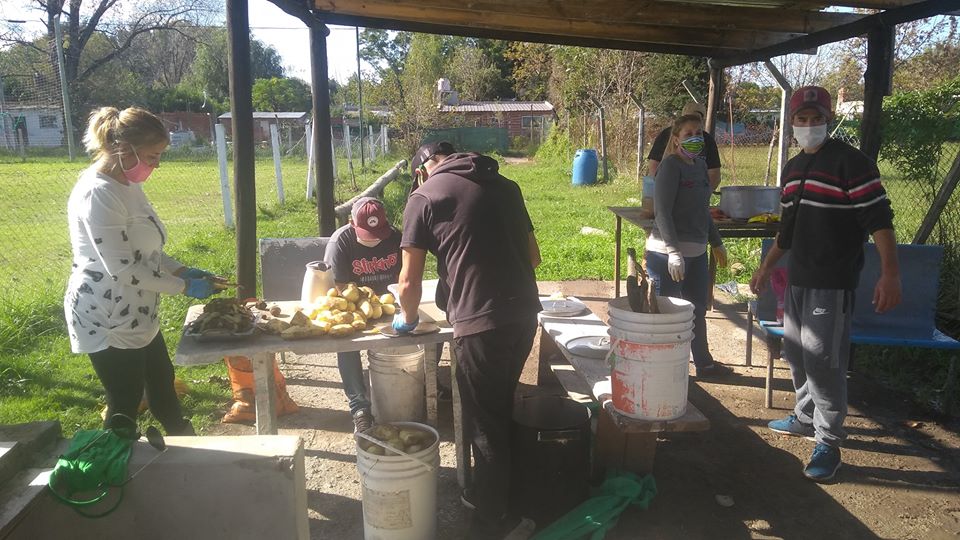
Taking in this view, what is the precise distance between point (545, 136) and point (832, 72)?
16.4m

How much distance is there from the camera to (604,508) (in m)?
3.21

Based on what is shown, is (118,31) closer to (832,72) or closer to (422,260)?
(832,72)

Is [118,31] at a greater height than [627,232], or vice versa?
[118,31]

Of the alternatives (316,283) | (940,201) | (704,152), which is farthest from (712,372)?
(316,283)

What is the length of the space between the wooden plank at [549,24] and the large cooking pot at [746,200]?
133 cm

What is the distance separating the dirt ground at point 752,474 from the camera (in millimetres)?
3295

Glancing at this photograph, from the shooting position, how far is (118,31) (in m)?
34.2

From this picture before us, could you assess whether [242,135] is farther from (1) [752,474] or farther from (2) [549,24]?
(1) [752,474]

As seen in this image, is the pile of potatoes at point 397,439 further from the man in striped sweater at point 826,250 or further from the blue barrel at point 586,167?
the blue barrel at point 586,167

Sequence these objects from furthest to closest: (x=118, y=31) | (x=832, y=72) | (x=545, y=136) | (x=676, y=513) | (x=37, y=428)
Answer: (x=118, y=31) → (x=545, y=136) → (x=832, y=72) → (x=676, y=513) → (x=37, y=428)

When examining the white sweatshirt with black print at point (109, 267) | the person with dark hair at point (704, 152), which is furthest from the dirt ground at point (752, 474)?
the person with dark hair at point (704, 152)

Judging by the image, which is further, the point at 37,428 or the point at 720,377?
the point at 720,377

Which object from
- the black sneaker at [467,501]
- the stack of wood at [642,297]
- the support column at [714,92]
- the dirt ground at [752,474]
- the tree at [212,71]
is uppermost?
the tree at [212,71]

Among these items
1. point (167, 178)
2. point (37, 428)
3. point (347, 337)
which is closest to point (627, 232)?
point (347, 337)
